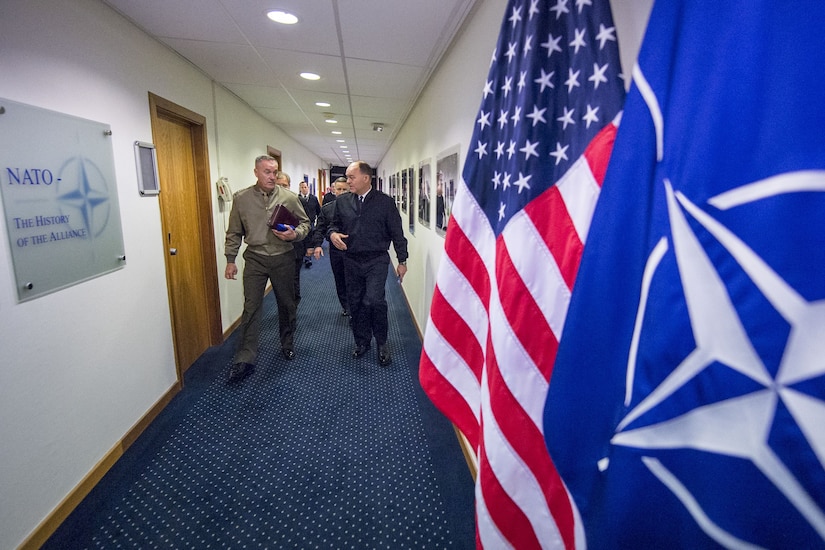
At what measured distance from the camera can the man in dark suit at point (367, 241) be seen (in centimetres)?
309

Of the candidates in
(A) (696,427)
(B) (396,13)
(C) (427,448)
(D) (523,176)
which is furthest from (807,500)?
(B) (396,13)

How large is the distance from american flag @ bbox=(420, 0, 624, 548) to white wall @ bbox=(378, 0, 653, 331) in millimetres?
109

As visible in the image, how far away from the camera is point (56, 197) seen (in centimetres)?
170

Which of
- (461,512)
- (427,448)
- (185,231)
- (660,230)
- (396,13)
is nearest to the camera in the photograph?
(660,230)

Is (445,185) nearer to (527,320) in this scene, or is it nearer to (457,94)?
(457,94)

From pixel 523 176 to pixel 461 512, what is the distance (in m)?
1.55

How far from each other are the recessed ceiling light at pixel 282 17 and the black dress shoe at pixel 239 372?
7.59 feet

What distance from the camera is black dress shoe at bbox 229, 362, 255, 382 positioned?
2922mm

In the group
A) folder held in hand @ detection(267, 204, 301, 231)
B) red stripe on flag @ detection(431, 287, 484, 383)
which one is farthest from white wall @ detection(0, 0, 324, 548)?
red stripe on flag @ detection(431, 287, 484, 383)

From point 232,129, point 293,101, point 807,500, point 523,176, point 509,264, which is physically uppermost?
point 293,101

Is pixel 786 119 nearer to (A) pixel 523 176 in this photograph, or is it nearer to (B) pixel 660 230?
(B) pixel 660 230

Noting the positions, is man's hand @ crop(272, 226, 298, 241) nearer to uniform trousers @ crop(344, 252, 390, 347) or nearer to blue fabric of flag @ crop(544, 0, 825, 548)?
uniform trousers @ crop(344, 252, 390, 347)

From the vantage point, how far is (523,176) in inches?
40.1

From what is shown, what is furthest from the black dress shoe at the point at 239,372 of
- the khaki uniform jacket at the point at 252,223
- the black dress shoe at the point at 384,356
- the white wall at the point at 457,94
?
the white wall at the point at 457,94
